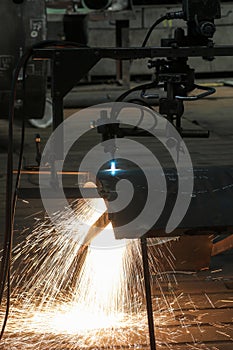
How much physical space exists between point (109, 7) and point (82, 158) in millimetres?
3693

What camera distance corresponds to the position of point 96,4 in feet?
30.8

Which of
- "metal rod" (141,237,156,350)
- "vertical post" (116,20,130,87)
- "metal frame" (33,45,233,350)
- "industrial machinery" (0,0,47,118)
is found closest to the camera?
"metal rod" (141,237,156,350)

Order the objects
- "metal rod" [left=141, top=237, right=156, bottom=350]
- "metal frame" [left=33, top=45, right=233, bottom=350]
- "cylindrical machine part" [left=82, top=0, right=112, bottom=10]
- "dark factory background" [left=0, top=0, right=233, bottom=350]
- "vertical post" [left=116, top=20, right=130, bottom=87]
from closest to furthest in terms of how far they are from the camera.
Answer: "metal rod" [left=141, top=237, right=156, bottom=350] → "dark factory background" [left=0, top=0, right=233, bottom=350] → "metal frame" [left=33, top=45, right=233, bottom=350] → "cylindrical machine part" [left=82, top=0, right=112, bottom=10] → "vertical post" [left=116, top=20, right=130, bottom=87]

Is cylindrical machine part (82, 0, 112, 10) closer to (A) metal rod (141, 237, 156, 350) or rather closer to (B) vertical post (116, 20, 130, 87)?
(B) vertical post (116, 20, 130, 87)

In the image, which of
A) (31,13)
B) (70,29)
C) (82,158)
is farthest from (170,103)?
(70,29)

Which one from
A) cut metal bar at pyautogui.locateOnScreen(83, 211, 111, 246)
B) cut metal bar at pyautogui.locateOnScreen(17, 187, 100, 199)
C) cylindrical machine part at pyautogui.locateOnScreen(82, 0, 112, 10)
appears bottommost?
cut metal bar at pyautogui.locateOnScreen(83, 211, 111, 246)

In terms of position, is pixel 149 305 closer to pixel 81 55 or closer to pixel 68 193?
pixel 68 193

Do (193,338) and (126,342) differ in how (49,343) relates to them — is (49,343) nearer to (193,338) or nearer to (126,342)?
(126,342)

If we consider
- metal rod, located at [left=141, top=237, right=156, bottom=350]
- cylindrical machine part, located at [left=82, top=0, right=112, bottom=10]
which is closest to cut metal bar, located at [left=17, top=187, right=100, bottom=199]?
metal rod, located at [left=141, top=237, right=156, bottom=350]

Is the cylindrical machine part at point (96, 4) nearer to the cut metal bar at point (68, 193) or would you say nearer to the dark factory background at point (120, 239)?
the dark factory background at point (120, 239)

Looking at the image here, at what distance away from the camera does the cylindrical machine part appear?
9.28 meters

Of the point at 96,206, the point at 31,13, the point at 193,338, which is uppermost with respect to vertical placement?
the point at 31,13

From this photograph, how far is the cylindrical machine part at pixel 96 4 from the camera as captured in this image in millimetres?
9281

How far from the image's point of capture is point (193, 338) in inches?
118
